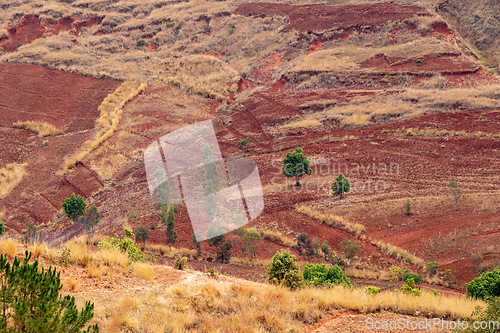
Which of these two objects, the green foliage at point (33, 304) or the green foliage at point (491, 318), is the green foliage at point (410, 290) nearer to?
the green foliage at point (491, 318)

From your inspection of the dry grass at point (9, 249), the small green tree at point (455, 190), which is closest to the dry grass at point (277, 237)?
the small green tree at point (455, 190)

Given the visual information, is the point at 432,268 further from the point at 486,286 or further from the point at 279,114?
the point at 279,114

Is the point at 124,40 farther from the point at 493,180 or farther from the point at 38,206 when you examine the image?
the point at 493,180

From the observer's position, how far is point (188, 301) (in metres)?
6.05

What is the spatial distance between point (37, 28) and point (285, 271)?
169 ft

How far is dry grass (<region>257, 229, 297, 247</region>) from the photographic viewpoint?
15.9m

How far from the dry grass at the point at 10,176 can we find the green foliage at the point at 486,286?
25.0 metres

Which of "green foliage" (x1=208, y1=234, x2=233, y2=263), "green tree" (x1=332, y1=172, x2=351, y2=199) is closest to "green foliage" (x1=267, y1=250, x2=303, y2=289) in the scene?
"green foliage" (x1=208, y1=234, x2=233, y2=263)

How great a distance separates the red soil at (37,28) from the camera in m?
46.3

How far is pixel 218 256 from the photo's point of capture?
585 inches

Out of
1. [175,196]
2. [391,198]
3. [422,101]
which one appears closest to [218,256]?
[175,196]

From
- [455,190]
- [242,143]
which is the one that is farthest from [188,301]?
[242,143]

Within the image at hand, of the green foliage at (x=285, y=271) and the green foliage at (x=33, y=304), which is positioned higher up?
the green foliage at (x=33, y=304)

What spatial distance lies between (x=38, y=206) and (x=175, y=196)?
850 centimetres
